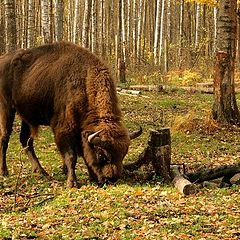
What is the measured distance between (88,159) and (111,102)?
3.20ft

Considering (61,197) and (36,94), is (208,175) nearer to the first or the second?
(61,197)

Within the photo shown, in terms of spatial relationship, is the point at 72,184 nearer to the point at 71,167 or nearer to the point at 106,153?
the point at 71,167

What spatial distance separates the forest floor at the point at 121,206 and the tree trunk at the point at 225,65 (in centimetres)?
205

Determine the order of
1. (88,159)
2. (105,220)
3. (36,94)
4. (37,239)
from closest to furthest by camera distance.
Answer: (37,239), (105,220), (88,159), (36,94)

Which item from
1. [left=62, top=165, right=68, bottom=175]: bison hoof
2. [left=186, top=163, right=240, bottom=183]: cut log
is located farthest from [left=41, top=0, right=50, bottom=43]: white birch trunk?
[left=186, top=163, right=240, bottom=183]: cut log

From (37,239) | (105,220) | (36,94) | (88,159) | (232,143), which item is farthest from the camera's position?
(232,143)

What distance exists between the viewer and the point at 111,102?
877cm

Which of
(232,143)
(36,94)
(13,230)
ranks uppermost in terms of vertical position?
(36,94)

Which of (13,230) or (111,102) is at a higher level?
(111,102)

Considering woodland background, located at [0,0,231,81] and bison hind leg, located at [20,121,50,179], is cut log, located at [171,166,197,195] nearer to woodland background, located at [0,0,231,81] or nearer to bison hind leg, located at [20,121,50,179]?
bison hind leg, located at [20,121,50,179]

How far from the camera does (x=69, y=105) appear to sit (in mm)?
8766

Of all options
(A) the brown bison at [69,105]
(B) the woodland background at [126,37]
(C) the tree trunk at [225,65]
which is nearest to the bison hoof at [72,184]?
(A) the brown bison at [69,105]

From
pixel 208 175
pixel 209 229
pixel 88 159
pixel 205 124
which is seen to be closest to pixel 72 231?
pixel 209 229

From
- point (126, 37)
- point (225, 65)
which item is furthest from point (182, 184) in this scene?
point (126, 37)
